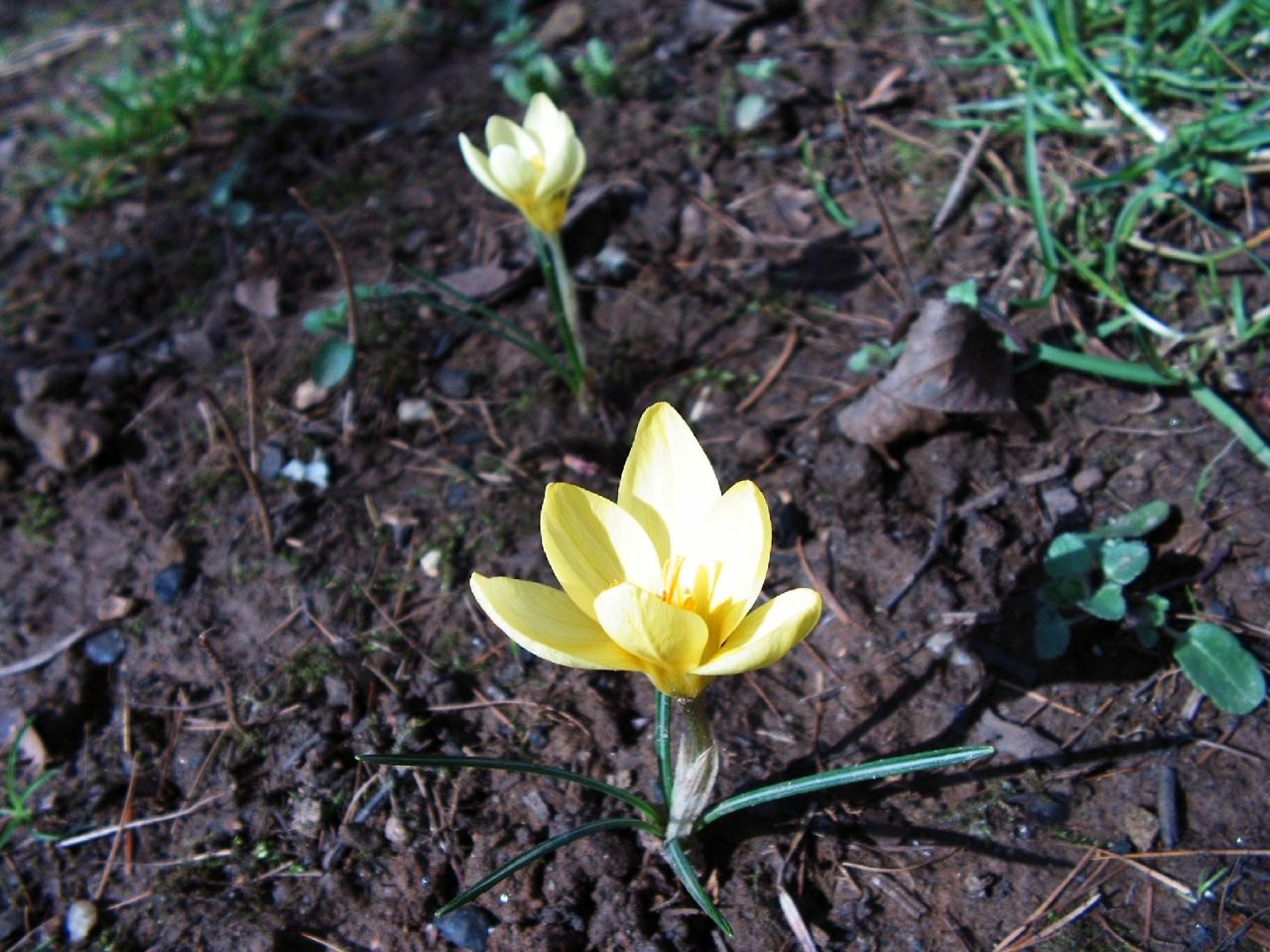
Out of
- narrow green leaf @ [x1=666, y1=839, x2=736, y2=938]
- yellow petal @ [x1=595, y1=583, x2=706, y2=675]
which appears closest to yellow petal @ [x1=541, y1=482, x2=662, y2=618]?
yellow petal @ [x1=595, y1=583, x2=706, y2=675]

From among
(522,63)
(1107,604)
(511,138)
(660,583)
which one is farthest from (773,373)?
(522,63)

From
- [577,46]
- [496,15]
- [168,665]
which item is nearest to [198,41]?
[496,15]

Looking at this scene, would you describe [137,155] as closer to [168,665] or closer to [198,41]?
[198,41]

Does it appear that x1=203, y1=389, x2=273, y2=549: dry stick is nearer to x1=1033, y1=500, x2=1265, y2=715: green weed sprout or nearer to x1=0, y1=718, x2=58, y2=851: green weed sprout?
x1=0, y1=718, x2=58, y2=851: green weed sprout

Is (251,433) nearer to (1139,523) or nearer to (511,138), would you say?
(511,138)

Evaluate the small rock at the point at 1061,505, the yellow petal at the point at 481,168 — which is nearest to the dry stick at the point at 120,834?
the yellow petal at the point at 481,168

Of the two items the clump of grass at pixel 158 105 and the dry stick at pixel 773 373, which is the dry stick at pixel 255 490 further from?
the clump of grass at pixel 158 105

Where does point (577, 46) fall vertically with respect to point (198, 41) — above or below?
below
